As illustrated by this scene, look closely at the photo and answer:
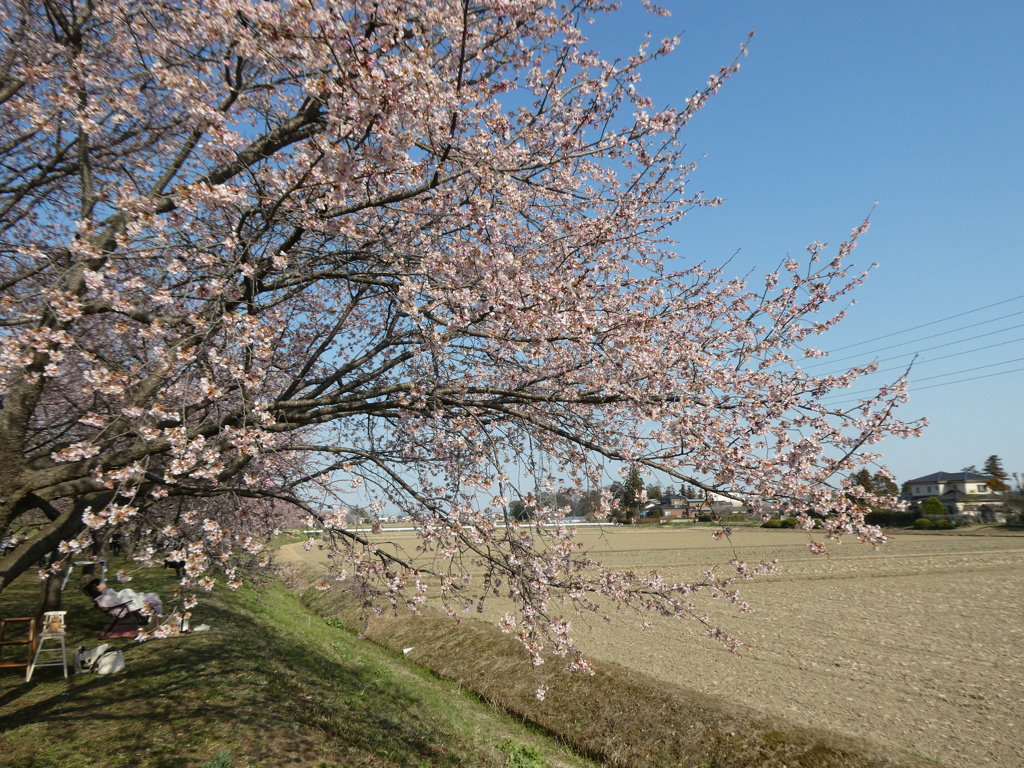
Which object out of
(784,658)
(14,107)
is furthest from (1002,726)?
(14,107)

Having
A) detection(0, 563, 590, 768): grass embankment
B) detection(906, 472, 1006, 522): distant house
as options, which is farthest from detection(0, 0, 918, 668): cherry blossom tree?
detection(906, 472, 1006, 522): distant house

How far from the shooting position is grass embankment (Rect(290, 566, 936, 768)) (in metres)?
8.77

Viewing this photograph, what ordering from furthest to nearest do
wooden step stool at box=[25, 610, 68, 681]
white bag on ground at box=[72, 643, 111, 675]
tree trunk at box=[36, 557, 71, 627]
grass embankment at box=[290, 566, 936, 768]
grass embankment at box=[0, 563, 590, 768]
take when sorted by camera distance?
tree trunk at box=[36, 557, 71, 627]
white bag on ground at box=[72, 643, 111, 675]
wooden step stool at box=[25, 610, 68, 681]
grass embankment at box=[290, 566, 936, 768]
grass embankment at box=[0, 563, 590, 768]

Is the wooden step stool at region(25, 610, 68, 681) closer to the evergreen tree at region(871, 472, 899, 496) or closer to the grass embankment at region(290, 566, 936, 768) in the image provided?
the grass embankment at region(290, 566, 936, 768)

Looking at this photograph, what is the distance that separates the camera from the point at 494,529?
6.30m

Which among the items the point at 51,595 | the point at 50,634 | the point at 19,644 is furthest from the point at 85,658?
the point at 51,595

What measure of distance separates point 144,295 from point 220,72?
2.39 metres

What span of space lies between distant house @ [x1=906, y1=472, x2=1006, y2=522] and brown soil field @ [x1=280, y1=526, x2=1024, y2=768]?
6852 cm

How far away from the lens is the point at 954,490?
10156cm

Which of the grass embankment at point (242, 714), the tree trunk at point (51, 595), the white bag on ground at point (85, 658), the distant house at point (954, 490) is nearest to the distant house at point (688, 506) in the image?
the grass embankment at point (242, 714)

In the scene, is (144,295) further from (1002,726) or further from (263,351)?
(1002,726)

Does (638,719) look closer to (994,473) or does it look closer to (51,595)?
(51,595)

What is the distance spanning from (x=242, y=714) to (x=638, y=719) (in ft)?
22.0

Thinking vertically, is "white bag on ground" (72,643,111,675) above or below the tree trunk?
below
